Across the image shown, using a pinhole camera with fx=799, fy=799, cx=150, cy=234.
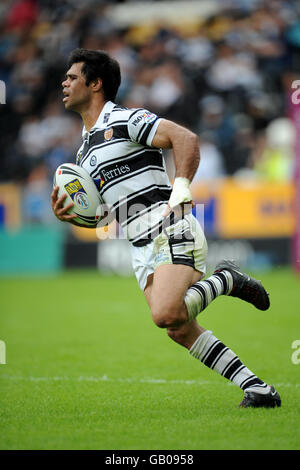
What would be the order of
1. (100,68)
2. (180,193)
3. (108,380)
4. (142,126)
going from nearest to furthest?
(180,193) → (142,126) → (100,68) → (108,380)

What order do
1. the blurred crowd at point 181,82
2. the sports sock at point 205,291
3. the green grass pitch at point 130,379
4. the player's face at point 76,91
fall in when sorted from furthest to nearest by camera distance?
the blurred crowd at point 181,82
the player's face at point 76,91
the sports sock at point 205,291
the green grass pitch at point 130,379

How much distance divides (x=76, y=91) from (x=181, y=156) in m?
0.94

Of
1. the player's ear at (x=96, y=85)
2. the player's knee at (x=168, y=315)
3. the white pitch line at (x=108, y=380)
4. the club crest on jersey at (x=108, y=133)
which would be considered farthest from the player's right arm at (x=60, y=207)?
the white pitch line at (x=108, y=380)

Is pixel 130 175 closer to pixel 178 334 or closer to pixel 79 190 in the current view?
pixel 79 190

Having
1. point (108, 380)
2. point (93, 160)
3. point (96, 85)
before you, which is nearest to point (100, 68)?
point (96, 85)

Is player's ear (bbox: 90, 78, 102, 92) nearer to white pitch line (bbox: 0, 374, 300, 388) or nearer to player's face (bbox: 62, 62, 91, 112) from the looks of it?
player's face (bbox: 62, 62, 91, 112)

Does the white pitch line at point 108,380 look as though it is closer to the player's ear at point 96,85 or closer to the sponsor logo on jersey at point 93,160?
the sponsor logo on jersey at point 93,160

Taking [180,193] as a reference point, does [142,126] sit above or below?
above

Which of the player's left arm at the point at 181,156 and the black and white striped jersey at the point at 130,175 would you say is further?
the black and white striped jersey at the point at 130,175

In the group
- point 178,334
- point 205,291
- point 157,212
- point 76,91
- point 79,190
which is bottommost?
point 178,334

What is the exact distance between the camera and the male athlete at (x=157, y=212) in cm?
469

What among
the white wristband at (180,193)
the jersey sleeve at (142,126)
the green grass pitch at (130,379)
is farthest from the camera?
the jersey sleeve at (142,126)

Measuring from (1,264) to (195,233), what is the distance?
10.7 metres

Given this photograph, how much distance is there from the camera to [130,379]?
19.6ft
